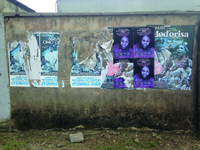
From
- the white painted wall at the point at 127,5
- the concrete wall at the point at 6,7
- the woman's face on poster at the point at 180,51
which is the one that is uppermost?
the white painted wall at the point at 127,5

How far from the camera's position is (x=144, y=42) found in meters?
3.21

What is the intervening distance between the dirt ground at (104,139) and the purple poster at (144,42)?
1568 mm

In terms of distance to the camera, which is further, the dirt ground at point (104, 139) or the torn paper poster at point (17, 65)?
the torn paper poster at point (17, 65)

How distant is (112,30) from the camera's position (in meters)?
3.24

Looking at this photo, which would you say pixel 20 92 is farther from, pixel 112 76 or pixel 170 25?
pixel 170 25

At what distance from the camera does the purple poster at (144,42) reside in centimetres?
319

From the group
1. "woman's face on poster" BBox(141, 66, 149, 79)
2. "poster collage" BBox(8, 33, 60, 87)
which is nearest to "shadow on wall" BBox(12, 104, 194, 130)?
"poster collage" BBox(8, 33, 60, 87)

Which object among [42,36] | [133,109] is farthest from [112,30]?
[133,109]

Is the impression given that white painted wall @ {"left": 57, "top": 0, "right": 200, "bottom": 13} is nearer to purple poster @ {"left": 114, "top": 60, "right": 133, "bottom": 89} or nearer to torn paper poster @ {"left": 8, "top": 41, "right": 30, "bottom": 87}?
purple poster @ {"left": 114, "top": 60, "right": 133, "bottom": 89}

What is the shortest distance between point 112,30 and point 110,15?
0.30m

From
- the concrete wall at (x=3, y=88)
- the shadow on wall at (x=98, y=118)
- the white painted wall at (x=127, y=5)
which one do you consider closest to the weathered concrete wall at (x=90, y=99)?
the shadow on wall at (x=98, y=118)

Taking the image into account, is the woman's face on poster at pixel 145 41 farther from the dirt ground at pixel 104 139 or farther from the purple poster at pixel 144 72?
the dirt ground at pixel 104 139

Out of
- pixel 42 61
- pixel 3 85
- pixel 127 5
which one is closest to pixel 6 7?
pixel 42 61

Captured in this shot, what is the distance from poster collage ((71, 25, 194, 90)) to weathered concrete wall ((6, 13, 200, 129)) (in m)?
0.12
